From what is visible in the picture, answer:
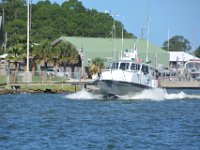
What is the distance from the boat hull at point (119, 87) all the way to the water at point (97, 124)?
2.23 feet

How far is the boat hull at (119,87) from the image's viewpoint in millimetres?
66000

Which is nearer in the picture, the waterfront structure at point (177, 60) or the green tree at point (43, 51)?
the green tree at point (43, 51)

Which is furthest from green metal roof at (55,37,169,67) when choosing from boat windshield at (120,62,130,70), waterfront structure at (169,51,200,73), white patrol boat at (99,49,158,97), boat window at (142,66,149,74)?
boat windshield at (120,62,130,70)

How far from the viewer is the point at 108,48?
422 feet

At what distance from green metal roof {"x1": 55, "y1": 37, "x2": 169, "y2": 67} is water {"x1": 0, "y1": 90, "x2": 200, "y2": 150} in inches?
2088

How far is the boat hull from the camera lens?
6600cm

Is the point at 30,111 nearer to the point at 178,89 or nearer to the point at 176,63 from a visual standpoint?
the point at 178,89

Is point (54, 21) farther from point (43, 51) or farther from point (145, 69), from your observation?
point (145, 69)

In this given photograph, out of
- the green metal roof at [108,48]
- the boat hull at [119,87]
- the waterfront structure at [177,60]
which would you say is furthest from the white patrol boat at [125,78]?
the waterfront structure at [177,60]

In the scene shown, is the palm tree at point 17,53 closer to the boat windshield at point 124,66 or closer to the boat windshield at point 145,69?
the boat windshield at point 145,69

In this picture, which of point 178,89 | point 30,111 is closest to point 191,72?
point 178,89

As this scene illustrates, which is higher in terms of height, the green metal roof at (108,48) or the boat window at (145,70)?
the green metal roof at (108,48)

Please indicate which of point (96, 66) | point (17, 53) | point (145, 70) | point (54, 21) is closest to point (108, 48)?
point (96, 66)

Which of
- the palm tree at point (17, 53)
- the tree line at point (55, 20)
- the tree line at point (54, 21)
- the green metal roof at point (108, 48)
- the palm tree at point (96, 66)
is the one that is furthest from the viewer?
the tree line at point (55, 20)
